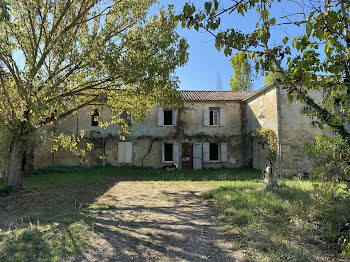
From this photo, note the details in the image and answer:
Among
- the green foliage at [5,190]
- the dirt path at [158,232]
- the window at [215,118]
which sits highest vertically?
the window at [215,118]

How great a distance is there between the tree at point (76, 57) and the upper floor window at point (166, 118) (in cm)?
730

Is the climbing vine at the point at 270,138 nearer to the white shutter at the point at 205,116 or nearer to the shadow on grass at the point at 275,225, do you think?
the white shutter at the point at 205,116

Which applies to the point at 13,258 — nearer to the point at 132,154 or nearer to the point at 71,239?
the point at 71,239

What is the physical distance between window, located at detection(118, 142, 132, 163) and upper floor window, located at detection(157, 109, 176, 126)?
2537mm

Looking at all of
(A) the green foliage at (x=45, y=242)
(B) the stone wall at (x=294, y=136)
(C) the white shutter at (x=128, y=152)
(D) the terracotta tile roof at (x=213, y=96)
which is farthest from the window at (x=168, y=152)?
(A) the green foliage at (x=45, y=242)

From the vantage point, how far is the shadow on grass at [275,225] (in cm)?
353

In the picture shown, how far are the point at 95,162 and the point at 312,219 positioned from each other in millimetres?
13962

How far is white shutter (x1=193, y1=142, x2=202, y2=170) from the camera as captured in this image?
16.3m

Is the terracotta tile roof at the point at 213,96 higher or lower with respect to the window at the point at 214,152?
higher

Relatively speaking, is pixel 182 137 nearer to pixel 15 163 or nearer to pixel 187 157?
pixel 187 157

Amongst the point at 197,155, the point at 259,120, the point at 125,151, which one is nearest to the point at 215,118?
the point at 197,155

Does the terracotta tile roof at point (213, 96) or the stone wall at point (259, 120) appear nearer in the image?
the stone wall at point (259, 120)

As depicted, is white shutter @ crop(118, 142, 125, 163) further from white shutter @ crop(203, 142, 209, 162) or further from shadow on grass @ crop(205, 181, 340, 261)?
shadow on grass @ crop(205, 181, 340, 261)

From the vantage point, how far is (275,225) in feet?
14.7
